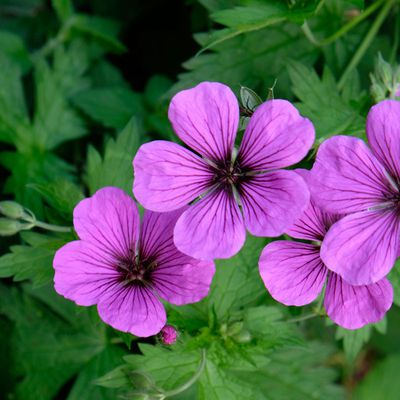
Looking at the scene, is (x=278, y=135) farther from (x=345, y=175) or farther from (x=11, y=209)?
(x=11, y=209)

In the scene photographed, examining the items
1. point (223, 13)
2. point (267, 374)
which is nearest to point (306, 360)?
point (267, 374)

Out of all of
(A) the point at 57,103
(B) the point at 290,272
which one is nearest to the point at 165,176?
(B) the point at 290,272

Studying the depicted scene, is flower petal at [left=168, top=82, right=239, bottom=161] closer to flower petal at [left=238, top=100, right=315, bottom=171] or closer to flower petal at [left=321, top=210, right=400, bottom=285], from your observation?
flower petal at [left=238, top=100, right=315, bottom=171]

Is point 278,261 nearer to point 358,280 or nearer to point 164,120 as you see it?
point 358,280

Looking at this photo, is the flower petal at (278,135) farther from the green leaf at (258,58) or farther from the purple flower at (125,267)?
the green leaf at (258,58)

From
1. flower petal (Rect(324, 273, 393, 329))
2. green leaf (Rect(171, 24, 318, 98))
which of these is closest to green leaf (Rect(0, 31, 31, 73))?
green leaf (Rect(171, 24, 318, 98))

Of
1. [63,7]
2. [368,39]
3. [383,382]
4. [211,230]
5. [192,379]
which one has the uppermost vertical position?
[368,39]
